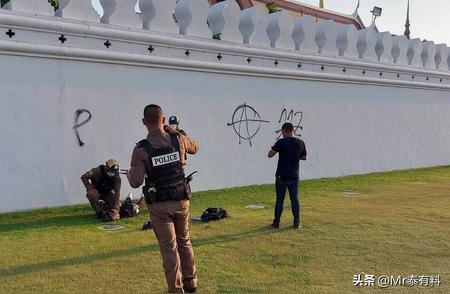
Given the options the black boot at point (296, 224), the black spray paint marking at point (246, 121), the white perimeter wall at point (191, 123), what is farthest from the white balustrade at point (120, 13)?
the black boot at point (296, 224)

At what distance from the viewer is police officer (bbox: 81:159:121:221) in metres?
6.31

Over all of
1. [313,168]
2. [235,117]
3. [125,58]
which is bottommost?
[313,168]

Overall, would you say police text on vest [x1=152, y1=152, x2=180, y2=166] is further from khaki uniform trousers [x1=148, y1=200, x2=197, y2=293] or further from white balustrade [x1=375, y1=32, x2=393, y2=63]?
white balustrade [x1=375, y1=32, x2=393, y2=63]

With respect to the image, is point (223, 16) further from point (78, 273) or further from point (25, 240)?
point (78, 273)

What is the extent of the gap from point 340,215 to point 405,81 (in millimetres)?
6863

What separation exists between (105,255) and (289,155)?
2437 mm

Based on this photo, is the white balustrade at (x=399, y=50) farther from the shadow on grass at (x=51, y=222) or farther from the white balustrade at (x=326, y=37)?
the shadow on grass at (x=51, y=222)

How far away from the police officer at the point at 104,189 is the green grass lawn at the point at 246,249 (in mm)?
168

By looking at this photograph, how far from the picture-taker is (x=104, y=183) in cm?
645

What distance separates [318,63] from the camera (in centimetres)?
1023

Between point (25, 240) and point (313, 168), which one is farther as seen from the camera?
point (313, 168)

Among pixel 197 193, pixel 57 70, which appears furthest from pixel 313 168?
pixel 57 70

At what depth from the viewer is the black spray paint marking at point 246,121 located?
8.88 meters

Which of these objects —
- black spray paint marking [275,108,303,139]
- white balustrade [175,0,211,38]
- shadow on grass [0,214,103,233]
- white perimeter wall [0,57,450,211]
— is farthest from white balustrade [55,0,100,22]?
black spray paint marking [275,108,303,139]
